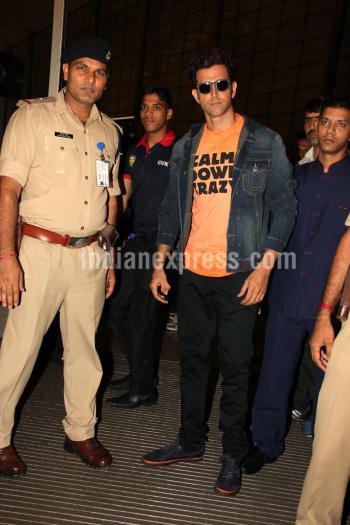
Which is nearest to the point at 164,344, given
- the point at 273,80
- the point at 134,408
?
the point at 134,408

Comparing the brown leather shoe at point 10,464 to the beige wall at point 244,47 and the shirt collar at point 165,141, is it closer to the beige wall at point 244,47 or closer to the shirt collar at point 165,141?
the shirt collar at point 165,141

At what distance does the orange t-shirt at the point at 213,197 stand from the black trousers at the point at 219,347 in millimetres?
88

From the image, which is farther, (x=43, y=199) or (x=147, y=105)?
(x=147, y=105)

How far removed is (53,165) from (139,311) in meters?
1.29

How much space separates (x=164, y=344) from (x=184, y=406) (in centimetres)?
212

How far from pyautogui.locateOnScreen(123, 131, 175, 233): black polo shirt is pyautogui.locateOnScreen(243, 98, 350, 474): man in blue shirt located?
0.92 m

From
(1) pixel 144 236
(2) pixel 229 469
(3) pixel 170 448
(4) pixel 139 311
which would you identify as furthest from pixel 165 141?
(2) pixel 229 469

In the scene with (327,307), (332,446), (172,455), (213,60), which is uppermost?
(213,60)

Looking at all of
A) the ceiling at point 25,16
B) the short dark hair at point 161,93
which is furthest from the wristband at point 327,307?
the ceiling at point 25,16

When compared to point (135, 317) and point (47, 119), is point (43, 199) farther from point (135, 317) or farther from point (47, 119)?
point (135, 317)

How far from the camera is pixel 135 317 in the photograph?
128 inches

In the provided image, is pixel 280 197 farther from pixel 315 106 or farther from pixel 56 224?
pixel 315 106

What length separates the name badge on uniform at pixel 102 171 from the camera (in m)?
2.38

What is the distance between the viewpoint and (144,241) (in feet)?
10.6
